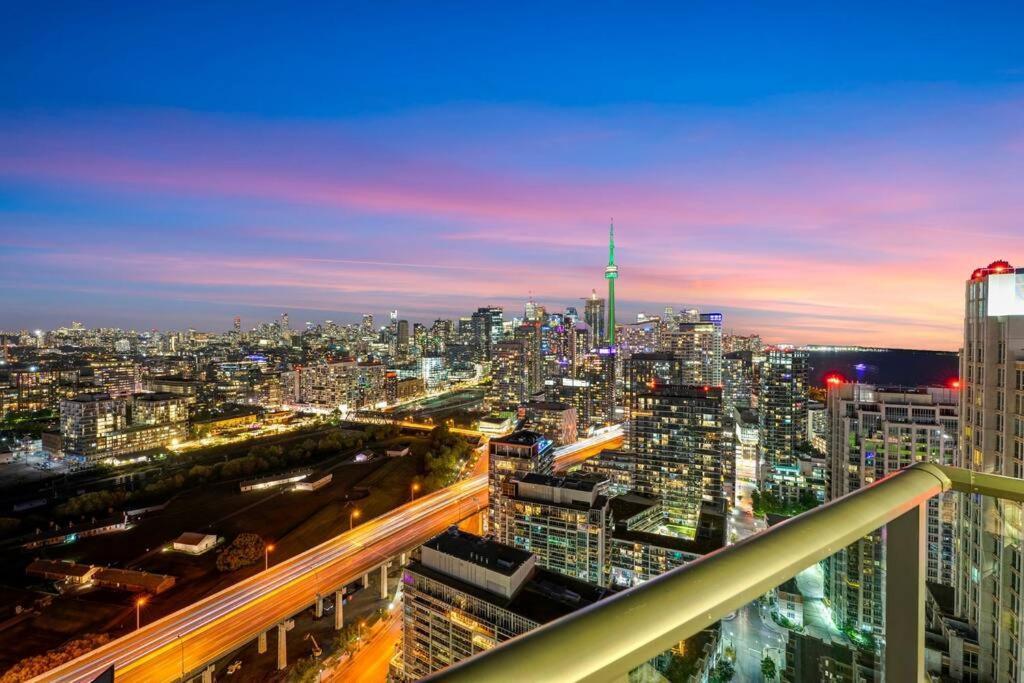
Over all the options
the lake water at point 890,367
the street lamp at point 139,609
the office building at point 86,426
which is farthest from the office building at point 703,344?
the office building at point 86,426

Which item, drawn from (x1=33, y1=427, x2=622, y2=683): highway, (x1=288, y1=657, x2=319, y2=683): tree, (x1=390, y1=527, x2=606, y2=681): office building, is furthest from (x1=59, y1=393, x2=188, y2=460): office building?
(x1=390, y1=527, x2=606, y2=681): office building

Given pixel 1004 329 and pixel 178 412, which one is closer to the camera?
pixel 1004 329

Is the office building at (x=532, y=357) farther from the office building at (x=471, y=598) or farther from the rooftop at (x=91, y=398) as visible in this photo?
the office building at (x=471, y=598)

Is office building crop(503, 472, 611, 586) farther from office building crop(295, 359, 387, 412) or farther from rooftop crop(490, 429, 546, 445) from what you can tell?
office building crop(295, 359, 387, 412)

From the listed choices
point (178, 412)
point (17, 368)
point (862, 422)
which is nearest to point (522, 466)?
point (862, 422)

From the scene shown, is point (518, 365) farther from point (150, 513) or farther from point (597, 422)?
point (150, 513)

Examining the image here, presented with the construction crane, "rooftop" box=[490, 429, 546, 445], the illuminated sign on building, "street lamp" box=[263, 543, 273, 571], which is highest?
Result: the illuminated sign on building
